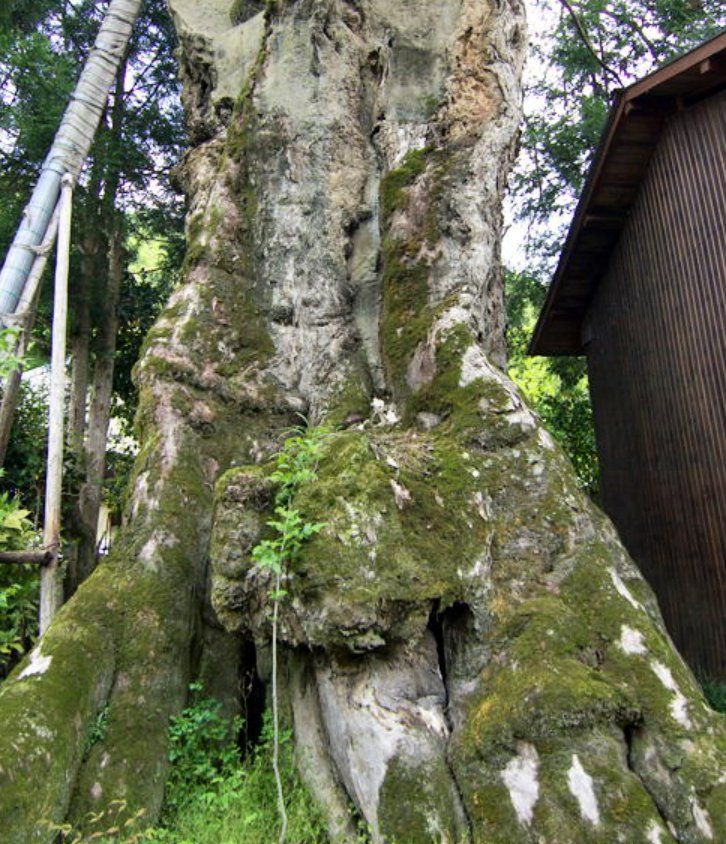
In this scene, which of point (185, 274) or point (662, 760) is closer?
point (662, 760)

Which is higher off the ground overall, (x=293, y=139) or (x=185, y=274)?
(x=293, y=139)

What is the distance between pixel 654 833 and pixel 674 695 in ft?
2.43

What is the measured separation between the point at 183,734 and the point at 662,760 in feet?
9.04

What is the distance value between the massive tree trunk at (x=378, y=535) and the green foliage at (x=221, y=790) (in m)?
0.14

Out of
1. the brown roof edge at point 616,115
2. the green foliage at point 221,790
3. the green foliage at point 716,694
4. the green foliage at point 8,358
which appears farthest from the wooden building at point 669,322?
the green foliage at point 8,358

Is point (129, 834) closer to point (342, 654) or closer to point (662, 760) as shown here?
point (342, 654)

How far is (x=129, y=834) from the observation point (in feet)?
13.3

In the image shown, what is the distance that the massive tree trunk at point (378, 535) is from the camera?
3.76 m

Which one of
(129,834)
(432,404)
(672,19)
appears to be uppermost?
(672,19)

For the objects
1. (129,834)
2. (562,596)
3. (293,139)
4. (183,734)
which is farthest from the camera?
(293,139)

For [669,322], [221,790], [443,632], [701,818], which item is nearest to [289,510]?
[443,632]

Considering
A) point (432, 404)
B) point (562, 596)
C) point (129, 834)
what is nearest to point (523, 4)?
point (432, 404)

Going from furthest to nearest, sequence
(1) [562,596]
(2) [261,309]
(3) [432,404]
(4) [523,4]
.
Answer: (4) [523,4] < (2) [261,309] < (3) [432,404] < (1) [562,596]

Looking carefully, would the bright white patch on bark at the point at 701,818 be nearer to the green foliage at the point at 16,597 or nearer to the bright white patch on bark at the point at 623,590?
the bright white patch on bark at the point at 623,590
